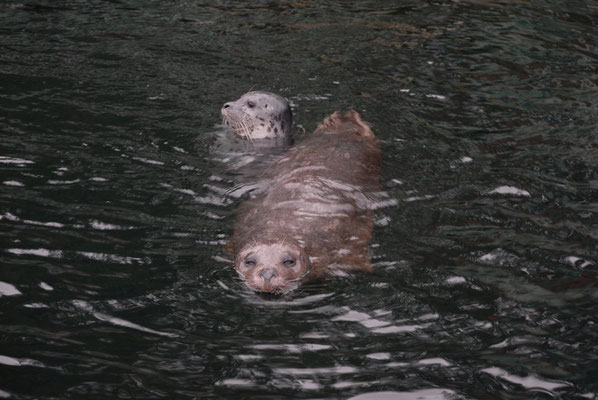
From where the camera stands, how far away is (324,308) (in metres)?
4.86

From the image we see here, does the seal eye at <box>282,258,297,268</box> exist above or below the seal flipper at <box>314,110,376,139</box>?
below

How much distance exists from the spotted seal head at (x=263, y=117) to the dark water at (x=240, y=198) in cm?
27

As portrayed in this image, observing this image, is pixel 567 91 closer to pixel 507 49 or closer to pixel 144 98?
pixel 507 49

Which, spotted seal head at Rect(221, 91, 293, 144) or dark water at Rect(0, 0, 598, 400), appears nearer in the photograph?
dark water at Rect(0, 0, 598, 400)

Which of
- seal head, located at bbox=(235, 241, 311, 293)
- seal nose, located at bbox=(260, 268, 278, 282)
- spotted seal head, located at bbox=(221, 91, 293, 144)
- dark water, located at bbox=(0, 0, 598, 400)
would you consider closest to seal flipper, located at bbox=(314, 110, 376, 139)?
dark water, located at bbox=(0, 0, 598, 400)

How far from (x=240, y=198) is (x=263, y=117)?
1.99 meters

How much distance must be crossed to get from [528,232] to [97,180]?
3.82 meters

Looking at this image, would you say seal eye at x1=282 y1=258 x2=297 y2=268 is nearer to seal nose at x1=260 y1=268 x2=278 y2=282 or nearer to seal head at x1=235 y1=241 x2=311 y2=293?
seal head at x1=235 y1=241 x2=311 y2=293

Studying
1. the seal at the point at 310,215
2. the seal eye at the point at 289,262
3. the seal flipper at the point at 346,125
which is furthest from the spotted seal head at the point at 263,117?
the seal eye at the point at 289,262

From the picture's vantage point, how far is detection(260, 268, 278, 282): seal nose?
16.4 feet

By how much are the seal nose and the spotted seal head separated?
135 inches

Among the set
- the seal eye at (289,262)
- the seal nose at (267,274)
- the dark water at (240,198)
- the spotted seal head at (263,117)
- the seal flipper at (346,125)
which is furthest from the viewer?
the spotted seal head at (263,117)

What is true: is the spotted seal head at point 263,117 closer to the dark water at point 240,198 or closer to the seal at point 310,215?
the dark water at point 240,198

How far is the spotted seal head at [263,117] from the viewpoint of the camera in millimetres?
8188
